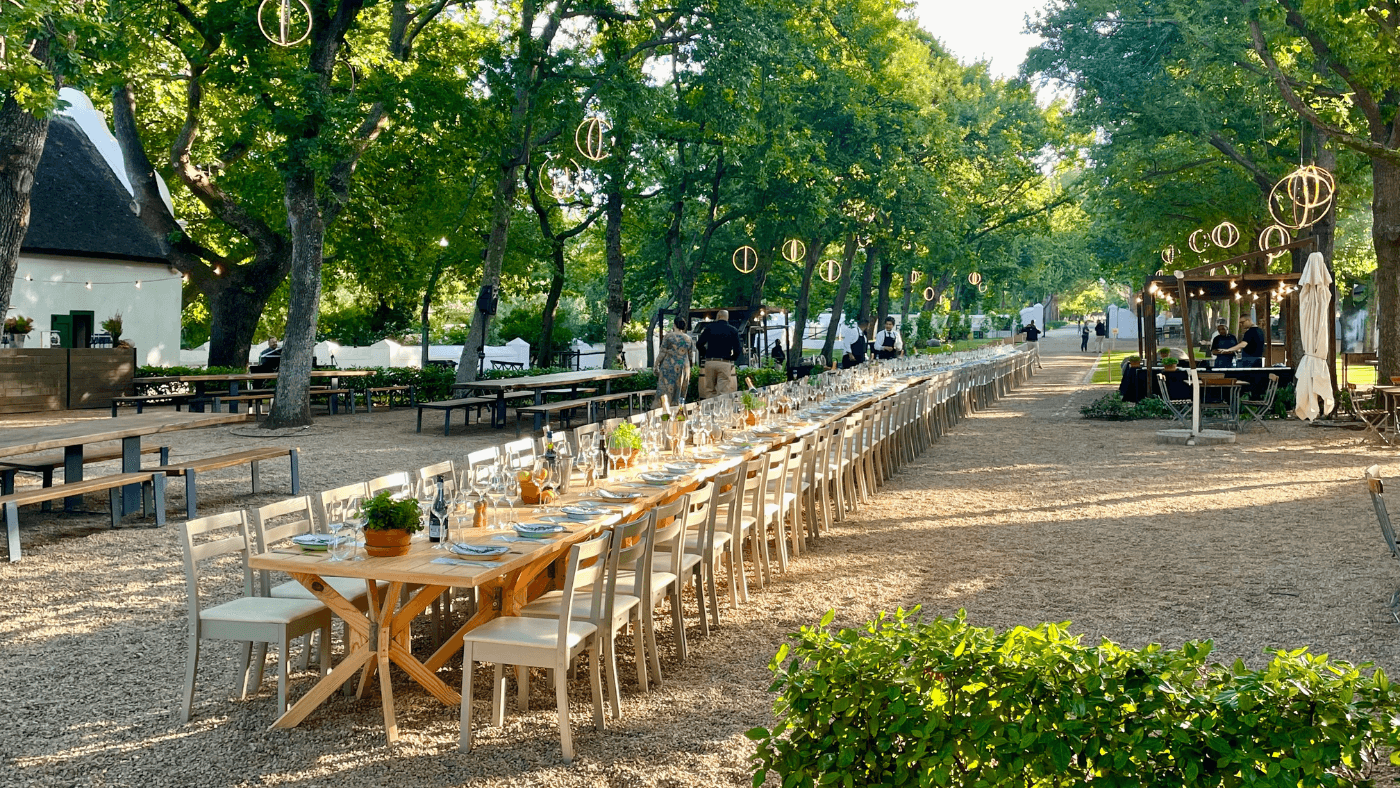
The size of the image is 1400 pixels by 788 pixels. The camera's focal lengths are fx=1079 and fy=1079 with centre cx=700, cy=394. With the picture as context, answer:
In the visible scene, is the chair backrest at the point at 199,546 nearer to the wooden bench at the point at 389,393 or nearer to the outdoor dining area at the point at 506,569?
the outdoor dining area at the point at 506,569

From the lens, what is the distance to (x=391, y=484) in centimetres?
593

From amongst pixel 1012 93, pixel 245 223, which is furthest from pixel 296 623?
pixel 1012 93

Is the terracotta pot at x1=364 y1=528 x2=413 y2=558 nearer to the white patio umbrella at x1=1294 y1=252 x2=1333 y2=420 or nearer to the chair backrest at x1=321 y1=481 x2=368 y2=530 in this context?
the chair backrest at x1=321 y1=481 x2=368 y2=530

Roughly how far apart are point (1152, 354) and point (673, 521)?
16980mm

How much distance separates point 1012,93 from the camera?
2595cm

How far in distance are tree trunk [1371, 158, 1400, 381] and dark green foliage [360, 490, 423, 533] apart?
54.0ft

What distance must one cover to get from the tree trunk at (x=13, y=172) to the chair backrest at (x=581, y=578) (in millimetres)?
10008

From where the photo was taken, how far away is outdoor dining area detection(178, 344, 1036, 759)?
4578 mm

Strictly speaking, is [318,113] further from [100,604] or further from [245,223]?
[100,604]

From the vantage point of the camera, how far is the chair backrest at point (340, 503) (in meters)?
4.92

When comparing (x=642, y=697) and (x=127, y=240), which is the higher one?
(x=127, y=240)

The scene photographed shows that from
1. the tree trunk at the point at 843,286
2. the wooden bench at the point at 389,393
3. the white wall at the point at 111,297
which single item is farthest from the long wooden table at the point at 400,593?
the tree trunk at the point at 843,286

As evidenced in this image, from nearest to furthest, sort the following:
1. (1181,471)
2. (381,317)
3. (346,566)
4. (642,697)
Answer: (346,566), (642,697), (1181,471), (381,317)

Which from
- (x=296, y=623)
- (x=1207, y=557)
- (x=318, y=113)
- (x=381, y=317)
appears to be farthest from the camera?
(x=381, y=317)
